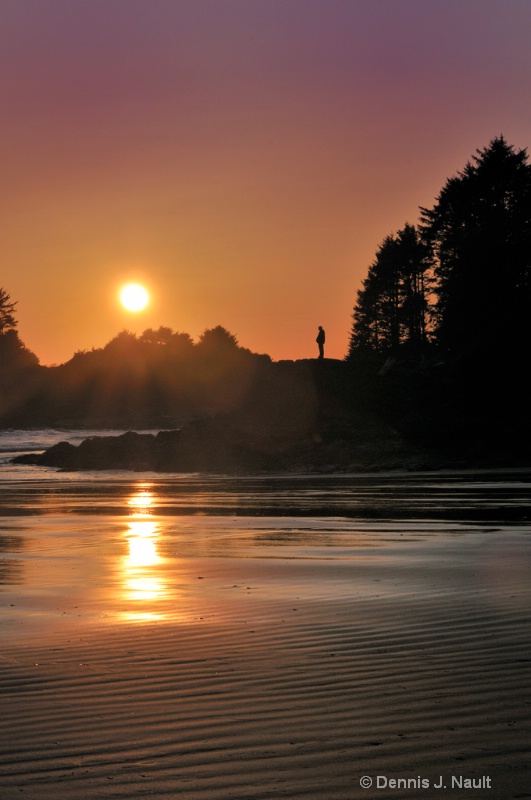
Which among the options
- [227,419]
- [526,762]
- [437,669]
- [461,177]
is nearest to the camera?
[526,762]

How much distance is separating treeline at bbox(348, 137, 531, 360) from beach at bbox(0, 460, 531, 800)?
43.6m

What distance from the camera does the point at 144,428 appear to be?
3792 inches

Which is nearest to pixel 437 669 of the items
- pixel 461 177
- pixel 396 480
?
pixel 396 480

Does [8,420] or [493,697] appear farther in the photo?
[8,420]

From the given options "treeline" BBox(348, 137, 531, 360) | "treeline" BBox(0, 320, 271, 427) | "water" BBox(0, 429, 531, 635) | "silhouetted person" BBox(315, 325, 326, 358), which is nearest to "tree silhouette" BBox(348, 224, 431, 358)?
"treeline" BBox(348, 137, 531, 360)

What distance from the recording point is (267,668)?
709 centimetres

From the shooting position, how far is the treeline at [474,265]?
6019cm

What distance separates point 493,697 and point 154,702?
204cm

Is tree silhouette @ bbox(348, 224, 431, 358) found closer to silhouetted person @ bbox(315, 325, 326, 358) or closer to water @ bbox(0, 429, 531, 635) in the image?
silhouetted person @ bbox(315, 325, 326, 358)

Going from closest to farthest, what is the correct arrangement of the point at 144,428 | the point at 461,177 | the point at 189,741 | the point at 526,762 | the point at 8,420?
the point at 526,762 < the point at 189,741 < the point at 461,177 < the point at 144,428 < the point at 8,420

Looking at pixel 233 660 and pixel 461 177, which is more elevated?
pixel 461 177

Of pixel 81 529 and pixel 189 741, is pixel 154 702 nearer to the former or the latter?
pixel 189 741

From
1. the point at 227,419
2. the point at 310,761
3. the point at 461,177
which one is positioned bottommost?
the point at 310,761

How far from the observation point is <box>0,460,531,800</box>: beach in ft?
16.0
